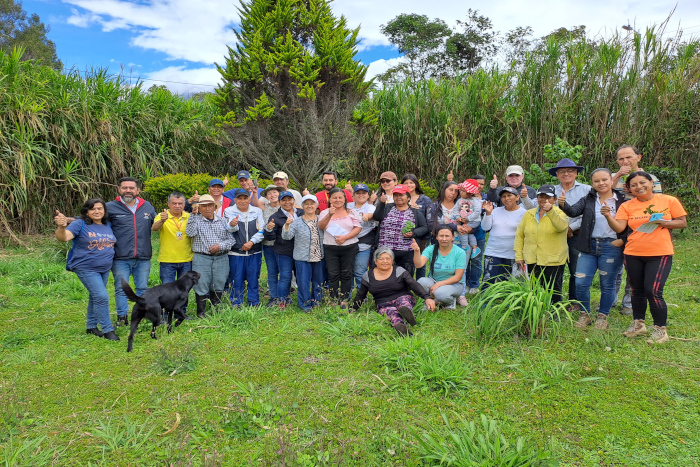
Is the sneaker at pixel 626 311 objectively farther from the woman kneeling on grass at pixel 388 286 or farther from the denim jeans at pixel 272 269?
the denim jeans at pixel 272 269

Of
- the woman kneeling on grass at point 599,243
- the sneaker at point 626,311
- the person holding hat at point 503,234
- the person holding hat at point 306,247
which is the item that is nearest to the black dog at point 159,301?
the person holding hat at point 306,247

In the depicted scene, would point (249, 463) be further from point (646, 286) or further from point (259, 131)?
point (259, 131)

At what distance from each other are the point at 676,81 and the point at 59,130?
38.9 feet

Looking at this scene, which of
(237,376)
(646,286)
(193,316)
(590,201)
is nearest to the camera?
(237,376)

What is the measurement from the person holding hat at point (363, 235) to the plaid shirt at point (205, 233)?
4.97 feet

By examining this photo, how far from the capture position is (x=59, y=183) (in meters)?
8.68

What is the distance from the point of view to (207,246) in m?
4.82

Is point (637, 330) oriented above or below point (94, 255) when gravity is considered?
below

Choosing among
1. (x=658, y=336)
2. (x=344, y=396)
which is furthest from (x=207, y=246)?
(x=658, y=336)

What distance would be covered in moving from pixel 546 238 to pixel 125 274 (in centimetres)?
441

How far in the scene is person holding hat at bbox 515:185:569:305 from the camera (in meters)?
4.19

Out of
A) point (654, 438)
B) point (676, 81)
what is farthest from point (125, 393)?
point (676, 81)

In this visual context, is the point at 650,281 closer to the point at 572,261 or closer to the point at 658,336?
the point at 658,336

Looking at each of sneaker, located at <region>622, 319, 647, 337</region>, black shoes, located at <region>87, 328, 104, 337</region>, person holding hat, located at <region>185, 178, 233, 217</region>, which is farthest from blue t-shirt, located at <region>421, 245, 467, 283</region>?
black shoes, located at <region>87, 328, 104, 337</region>
